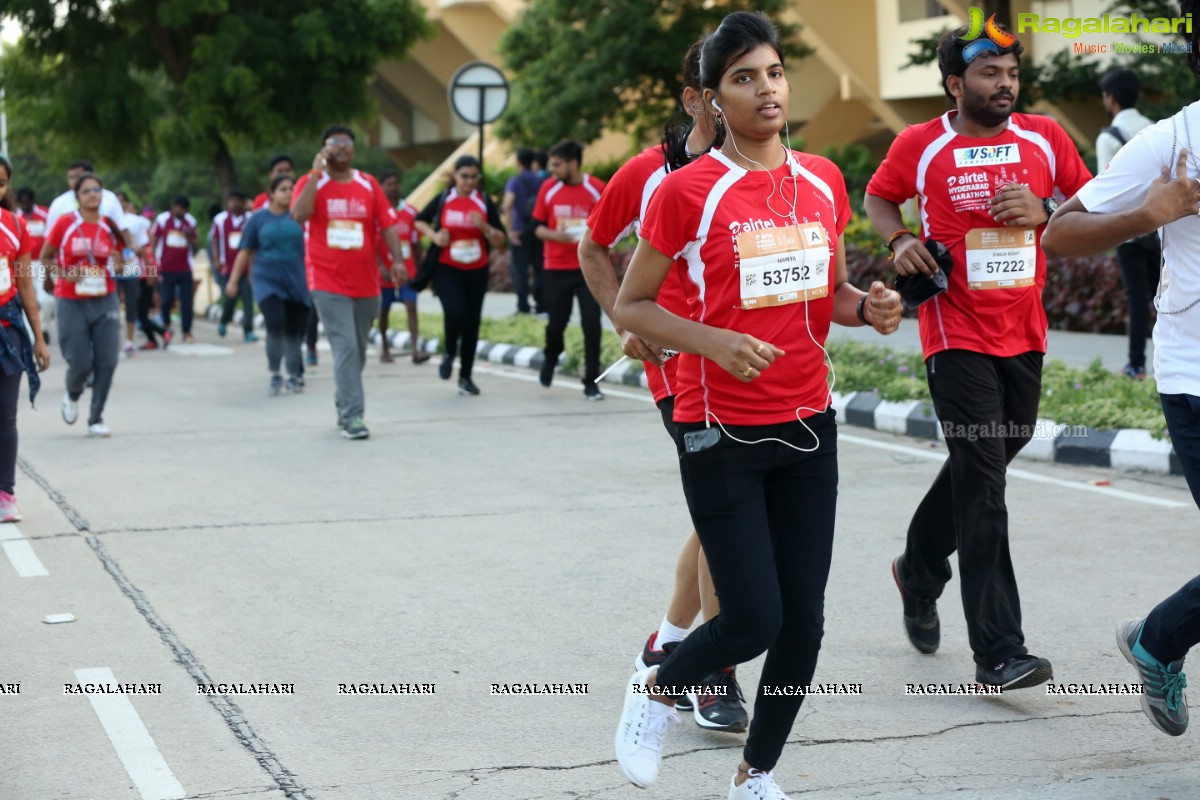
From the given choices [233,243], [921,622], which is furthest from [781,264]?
[233,243]

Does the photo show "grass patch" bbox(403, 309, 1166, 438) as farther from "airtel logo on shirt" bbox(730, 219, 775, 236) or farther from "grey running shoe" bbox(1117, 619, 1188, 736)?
"airtel logo on shirt" bbox(730, 219, 775, 236)

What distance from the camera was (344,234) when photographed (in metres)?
11.0

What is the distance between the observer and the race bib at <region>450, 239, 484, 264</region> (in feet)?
43.5

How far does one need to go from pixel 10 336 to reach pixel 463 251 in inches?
223

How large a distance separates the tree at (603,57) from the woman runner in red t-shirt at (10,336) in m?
20.2

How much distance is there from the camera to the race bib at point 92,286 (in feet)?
36.0

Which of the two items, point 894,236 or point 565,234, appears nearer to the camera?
point 894,236

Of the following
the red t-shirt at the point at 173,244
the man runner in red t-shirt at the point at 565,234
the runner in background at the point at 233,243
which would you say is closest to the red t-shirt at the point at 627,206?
the man runner in red t-shirt at the point at 565,234

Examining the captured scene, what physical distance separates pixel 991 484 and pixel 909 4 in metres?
24.7

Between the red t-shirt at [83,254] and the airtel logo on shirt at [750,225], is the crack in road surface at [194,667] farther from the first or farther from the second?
the red t-shirt at [83,254]

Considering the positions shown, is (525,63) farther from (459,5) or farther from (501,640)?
(501,640)

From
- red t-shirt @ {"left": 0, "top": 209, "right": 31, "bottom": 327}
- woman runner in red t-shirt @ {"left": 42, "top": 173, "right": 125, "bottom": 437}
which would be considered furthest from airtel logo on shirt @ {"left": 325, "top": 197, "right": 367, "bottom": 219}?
red t-shirt @ {"left": 0, "top": 209, "right": 31, "bottom": 327}

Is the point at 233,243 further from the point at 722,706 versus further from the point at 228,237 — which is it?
the point at 722,706

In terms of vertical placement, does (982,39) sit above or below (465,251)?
above
